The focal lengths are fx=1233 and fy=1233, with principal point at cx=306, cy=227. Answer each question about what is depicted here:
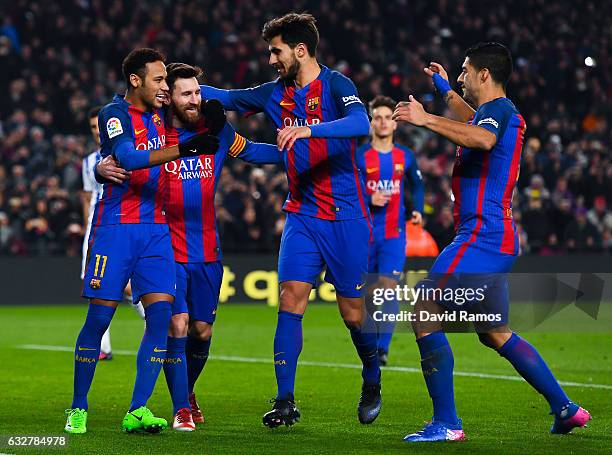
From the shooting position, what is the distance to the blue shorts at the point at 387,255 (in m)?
12.7

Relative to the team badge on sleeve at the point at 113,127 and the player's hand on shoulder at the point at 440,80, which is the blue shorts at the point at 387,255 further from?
the team badge on sleeve at the point at 113,127

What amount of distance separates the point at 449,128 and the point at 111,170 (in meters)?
2.09

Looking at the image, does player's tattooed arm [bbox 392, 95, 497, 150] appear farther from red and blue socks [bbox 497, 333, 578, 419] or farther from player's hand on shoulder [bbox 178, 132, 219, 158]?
red and blue socks [bbox 497, 333, 578, 419]

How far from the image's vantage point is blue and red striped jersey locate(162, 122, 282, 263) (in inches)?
328

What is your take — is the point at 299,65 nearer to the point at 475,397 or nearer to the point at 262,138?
the point at 475,397

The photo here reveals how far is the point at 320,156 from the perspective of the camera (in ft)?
27.2

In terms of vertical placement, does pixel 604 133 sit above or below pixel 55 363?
above

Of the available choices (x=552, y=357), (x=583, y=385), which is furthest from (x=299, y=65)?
(x=552, y=357)

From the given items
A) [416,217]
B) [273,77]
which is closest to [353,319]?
[416,217]

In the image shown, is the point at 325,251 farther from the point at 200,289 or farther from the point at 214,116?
the point at 214,116

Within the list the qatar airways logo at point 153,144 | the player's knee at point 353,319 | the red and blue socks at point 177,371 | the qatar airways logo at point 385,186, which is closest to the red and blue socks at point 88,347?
the red and blue socks at point 177,371

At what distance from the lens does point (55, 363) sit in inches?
498

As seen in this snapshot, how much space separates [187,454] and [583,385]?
488cm

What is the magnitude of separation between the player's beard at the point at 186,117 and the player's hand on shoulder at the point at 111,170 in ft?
2.45
